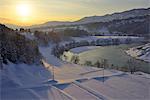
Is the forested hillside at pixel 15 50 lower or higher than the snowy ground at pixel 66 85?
higher

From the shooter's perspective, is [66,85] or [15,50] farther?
[15,50]

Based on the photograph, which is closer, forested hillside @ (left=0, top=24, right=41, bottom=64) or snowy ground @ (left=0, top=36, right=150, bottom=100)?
snowy ground @ (left=0, top=36, right=150, bottom=100)

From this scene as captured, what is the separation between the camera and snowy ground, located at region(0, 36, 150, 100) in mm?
8609

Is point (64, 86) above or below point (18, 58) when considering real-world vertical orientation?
below

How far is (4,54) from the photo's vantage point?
436 inches

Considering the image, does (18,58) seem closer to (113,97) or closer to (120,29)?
(113,97)

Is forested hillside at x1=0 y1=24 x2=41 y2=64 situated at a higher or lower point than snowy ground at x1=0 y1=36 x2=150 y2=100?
higher

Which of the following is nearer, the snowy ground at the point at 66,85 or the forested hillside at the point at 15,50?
the snowy ground at the point at 66,85

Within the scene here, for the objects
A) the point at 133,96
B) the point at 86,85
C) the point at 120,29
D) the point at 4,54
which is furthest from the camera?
the point at 120,29

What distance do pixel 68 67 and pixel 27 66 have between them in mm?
3004

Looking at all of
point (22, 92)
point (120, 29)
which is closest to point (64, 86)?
point (22, 92)

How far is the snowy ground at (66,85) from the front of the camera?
8.61 meters

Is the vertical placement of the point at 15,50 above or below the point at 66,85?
above

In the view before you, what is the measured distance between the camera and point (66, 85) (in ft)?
32.4
